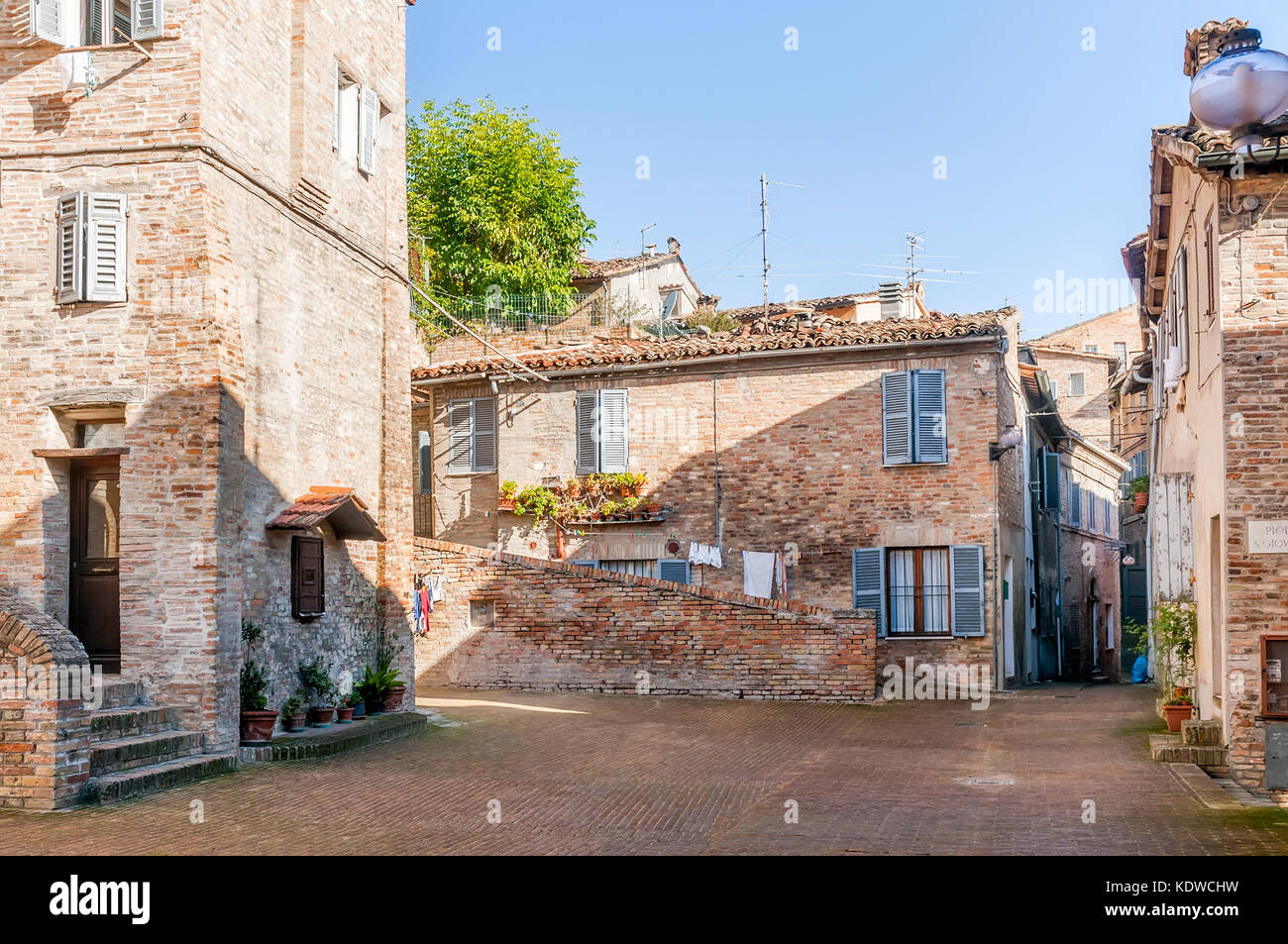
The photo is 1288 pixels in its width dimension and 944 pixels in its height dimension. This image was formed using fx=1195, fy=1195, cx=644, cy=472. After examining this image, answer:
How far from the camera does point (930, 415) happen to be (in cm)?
2031

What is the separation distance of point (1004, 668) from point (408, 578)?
11216mm

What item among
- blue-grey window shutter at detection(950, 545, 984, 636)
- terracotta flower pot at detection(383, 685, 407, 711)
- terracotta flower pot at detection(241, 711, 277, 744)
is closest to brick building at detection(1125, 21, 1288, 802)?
blue-grey window shutter at detection(950, 545, 984, 636)

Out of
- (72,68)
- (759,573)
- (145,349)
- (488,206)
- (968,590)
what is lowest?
(968,590)

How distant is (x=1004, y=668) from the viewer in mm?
21281

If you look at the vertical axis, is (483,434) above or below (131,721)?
above

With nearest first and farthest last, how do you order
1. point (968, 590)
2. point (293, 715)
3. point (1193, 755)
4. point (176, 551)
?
point (176, 551)
point (1193, 755)
point (293, 715)
point (968, 590)

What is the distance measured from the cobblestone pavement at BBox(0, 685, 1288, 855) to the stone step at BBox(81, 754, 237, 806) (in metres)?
0.17

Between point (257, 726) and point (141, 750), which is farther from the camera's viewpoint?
point (257, 726)

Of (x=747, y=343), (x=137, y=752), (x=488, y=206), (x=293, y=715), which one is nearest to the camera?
(x=137, y=752)

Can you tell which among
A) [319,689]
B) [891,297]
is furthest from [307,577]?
[891,297]

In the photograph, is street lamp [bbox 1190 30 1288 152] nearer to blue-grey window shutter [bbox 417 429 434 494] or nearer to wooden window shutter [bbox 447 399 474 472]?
wooden window shutter [bbox 447 399 474 472]

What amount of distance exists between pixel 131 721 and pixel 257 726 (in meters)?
1.47

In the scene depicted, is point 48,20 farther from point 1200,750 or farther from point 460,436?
point 1200,750
